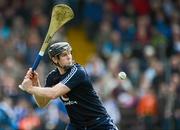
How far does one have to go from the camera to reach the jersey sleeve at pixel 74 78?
32.2 feet

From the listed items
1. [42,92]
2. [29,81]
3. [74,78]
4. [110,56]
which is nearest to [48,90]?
[42,92]

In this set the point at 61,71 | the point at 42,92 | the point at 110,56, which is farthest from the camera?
the point at 110,56

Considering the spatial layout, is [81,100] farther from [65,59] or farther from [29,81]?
[29,81]

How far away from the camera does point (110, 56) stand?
704 inches

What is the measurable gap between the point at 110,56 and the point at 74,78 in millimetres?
8043

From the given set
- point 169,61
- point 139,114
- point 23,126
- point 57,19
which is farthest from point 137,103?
point 57,19

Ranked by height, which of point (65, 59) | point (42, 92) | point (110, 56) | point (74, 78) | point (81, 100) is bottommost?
point (110, 56)

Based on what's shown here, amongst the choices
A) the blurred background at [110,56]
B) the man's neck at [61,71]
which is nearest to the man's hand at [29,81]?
the man's neck at [61,71]

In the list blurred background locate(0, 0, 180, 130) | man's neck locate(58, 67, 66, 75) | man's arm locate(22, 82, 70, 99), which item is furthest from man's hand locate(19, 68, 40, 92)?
blurred background locate(0, 0, 180, 130)

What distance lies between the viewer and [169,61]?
17.0m

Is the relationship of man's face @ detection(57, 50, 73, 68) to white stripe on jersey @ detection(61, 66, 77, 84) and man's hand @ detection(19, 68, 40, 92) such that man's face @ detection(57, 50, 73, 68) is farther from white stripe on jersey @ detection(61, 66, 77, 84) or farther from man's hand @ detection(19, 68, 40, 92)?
man's hand @ detection(19, 68, 40, 92)

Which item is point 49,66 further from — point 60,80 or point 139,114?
point 60,80

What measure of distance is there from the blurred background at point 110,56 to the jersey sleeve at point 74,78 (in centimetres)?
338

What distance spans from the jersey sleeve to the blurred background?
3.38 m
